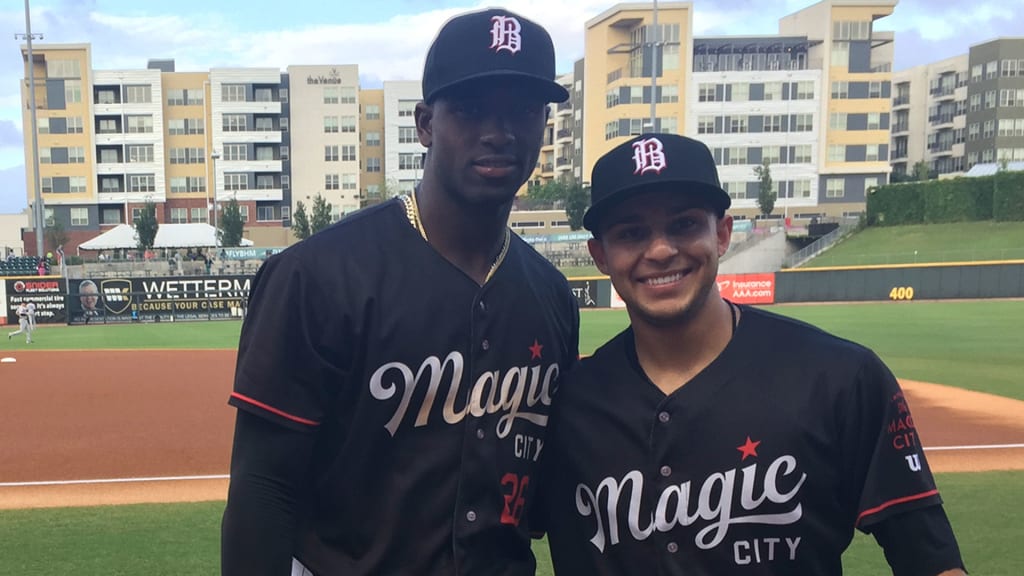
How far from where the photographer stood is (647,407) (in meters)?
2.25

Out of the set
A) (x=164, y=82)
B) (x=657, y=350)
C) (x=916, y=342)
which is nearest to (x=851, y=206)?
(x=916, y=342)

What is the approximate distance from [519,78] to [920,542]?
1641mm

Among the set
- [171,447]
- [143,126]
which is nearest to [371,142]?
[143,126]

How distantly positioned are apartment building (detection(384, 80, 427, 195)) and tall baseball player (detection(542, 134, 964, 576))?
6631cm

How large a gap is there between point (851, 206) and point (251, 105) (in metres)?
50.7

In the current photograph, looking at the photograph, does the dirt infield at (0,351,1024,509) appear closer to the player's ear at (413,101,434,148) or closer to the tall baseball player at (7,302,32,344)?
the player's ear at (413,101,434,148)

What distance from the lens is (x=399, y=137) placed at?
68438 millimetres

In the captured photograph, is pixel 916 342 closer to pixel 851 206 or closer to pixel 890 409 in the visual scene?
pixel 890 409

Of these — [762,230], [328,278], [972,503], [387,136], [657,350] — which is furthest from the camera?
[387,136]

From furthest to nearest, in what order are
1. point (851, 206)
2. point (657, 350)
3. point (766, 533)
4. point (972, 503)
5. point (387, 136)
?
point (387, 136) < point (851, 206) < point (972, 503) < point (657, 350) < point (766, 533)

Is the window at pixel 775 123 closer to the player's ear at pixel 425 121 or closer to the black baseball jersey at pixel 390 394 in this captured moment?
the player's ear at pixel 425 121

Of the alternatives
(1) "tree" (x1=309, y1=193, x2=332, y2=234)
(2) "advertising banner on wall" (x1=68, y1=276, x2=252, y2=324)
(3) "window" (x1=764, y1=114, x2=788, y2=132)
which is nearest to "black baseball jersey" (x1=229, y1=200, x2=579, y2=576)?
(2) "advertising banner on wall" (x1=68, y1=276, x2=252, y2=324)

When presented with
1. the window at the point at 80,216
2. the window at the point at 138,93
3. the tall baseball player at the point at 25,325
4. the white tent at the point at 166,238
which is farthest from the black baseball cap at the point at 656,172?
the window at the point at 80,216

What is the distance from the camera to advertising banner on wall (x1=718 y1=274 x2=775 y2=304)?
104 feet
